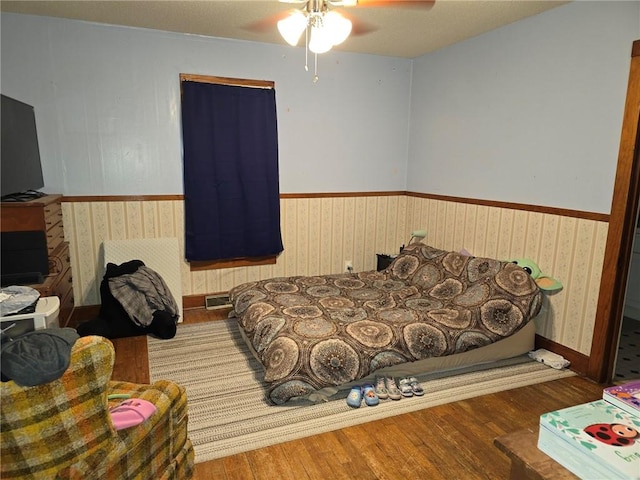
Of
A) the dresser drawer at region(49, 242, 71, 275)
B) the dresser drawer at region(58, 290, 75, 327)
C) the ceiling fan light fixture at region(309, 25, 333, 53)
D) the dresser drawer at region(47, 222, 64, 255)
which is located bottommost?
the dresser drawer at region(58, 290, 75, 327)

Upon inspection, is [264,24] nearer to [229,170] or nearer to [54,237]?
[229,170]

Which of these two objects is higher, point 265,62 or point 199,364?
point 265,62

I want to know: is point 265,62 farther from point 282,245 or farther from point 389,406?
point 389,406

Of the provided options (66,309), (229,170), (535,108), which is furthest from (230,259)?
(535,108)

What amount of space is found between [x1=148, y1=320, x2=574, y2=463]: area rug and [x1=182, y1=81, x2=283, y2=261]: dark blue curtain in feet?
3.24

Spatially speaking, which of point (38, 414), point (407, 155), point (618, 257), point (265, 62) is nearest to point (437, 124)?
point (407, 155)

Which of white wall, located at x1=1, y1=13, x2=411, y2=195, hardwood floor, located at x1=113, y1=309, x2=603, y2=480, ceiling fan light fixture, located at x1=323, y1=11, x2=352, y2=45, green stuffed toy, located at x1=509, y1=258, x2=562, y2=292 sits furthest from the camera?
white wall, located at x1=1, y1=13, x2=411, y2=195

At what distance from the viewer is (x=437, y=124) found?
13.8 feet

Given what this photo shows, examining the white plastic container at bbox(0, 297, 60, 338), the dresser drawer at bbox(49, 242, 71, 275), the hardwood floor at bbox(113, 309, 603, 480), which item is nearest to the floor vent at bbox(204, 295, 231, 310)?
the dresser drawer at bbox(49, 242, 71, 275)

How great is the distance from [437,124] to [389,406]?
114 inches

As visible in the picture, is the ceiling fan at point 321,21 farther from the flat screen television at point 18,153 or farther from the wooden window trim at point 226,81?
the flat screen television at point 18,153

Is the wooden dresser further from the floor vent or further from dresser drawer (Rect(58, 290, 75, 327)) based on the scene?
the floor vent

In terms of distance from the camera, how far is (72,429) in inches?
45.3

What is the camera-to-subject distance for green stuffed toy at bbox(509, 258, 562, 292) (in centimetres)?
304
